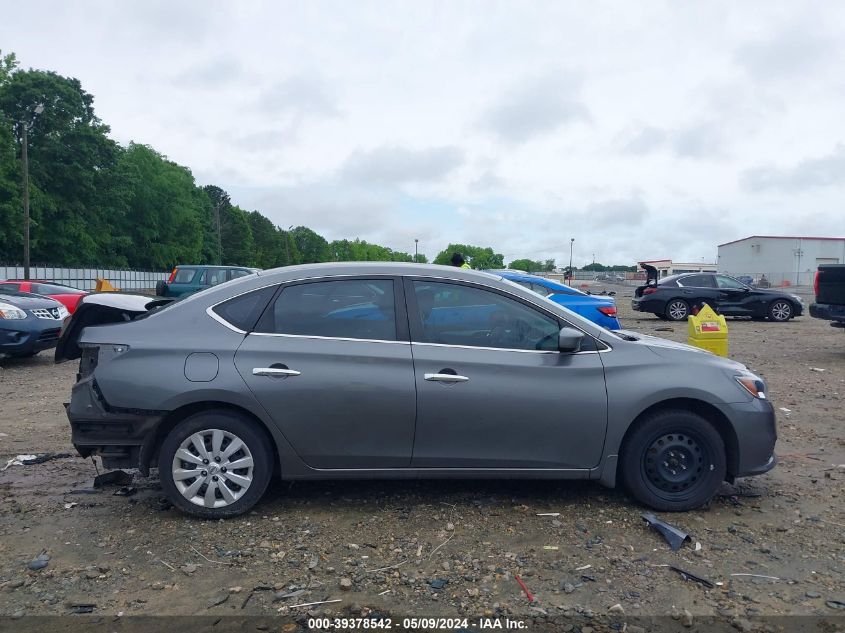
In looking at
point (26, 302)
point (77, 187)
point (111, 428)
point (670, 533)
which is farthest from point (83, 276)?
point (670, 533)

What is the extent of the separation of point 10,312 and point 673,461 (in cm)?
1025

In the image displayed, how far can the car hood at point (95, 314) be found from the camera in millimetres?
4992

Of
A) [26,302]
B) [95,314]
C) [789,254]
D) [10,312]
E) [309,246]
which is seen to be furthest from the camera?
[309,246]

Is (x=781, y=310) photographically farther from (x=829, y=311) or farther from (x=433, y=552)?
(x=433, y=552)

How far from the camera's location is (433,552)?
391 centimetres

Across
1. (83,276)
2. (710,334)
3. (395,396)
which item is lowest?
(395,396)

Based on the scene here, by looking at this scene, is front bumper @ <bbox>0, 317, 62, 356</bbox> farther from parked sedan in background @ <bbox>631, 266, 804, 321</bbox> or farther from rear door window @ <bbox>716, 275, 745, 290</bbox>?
rear door window @ <bbox>716, 275, 745, 290</bbox>

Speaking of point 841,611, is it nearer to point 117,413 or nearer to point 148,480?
point 117,413

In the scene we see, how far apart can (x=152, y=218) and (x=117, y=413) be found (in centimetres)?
7159

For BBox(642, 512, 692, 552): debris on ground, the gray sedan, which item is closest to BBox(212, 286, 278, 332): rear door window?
the gray sedan

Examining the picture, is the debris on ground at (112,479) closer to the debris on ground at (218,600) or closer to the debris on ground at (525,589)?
the debris on ground at (218,600)

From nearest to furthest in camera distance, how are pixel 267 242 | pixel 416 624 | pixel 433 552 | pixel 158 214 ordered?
pixel 416 624 < pixel 433 552 < pixel 158 214 < pixel 267 242

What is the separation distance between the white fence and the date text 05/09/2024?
37.2 metres

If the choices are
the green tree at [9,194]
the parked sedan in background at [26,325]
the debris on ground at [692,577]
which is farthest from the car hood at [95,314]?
the green tree at [9,194]
